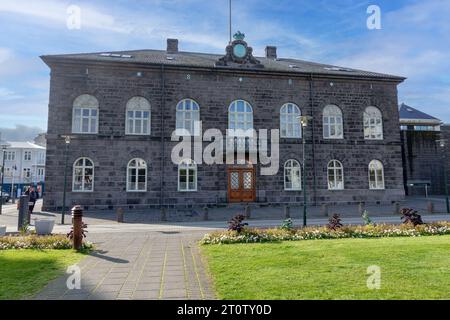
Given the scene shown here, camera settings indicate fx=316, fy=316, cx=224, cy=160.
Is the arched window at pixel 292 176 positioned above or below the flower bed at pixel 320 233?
above

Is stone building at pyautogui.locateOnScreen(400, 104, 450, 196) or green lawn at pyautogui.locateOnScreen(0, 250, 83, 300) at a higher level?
stone building at pyautogui.locateOnScreen(400, 104, 450, 196)

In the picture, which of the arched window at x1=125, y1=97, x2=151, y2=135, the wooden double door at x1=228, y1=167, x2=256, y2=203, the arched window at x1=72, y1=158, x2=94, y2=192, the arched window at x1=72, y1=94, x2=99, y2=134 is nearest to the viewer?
the arched window at x1=72, y1=158, x2=94, y2=192

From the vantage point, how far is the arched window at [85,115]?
2277 cm

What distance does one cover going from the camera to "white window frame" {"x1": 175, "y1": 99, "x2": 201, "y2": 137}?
23953 mm

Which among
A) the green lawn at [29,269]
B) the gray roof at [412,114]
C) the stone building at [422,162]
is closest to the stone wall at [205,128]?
the stone building at [422,162]

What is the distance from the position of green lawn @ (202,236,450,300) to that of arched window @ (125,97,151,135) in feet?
52.3

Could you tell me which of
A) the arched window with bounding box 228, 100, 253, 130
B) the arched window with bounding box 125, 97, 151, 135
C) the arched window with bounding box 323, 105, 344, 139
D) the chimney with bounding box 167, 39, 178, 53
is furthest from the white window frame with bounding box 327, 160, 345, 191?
the chimney with bounding box 167, 39, 178, 53

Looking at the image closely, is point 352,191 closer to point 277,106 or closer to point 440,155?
point 277,106

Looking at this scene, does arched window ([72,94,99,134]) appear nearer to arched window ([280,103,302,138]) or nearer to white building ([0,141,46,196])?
arched window ([280,103,302,138])

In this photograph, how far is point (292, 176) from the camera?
82.9 ft

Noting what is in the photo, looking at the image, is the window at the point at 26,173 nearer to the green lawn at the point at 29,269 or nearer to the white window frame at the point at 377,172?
the white window frame at the point at 377,172

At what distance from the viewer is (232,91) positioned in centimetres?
2502

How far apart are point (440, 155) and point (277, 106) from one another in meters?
21.5

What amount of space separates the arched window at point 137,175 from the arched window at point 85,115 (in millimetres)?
3659
